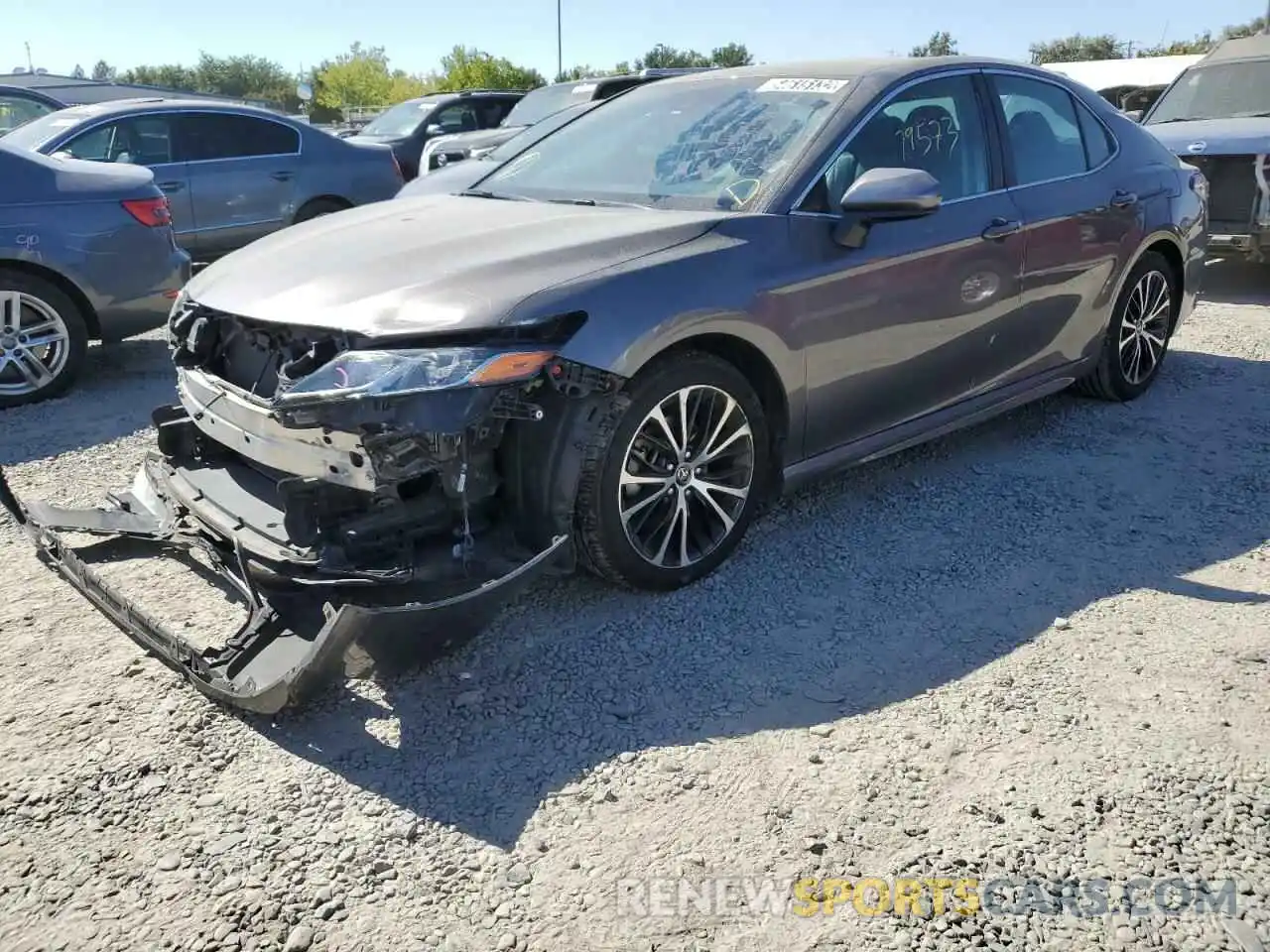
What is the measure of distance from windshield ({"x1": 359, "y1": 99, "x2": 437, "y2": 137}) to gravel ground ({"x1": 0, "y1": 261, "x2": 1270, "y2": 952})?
11986 mm

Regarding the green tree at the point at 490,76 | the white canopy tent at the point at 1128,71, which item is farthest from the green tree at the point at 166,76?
the white canopy tent at the point at 1128,71

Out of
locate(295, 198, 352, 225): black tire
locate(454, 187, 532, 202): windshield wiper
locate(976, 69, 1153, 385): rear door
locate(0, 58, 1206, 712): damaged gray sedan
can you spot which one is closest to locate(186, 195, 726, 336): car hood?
locate(0, 58, 1206, 712): damaged gray sedan

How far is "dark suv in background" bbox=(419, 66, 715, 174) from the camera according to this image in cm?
1306

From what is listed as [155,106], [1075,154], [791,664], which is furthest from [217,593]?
[155,106]

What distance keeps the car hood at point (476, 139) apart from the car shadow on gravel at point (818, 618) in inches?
373

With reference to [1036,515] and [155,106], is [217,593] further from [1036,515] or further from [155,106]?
[155,106]

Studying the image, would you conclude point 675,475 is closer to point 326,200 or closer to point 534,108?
point 326,200

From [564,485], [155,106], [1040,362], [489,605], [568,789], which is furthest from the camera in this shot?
[155,106]

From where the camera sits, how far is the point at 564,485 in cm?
326

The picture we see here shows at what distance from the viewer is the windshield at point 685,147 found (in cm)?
395

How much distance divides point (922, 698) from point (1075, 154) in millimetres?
3169

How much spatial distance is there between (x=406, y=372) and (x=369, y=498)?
420mm

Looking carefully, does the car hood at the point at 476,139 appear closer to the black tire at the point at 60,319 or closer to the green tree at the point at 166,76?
the black tire at the point at 60,319

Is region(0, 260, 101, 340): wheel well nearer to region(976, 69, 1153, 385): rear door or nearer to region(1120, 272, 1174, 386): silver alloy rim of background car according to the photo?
region(976, 69, 1153, 385): rear door
